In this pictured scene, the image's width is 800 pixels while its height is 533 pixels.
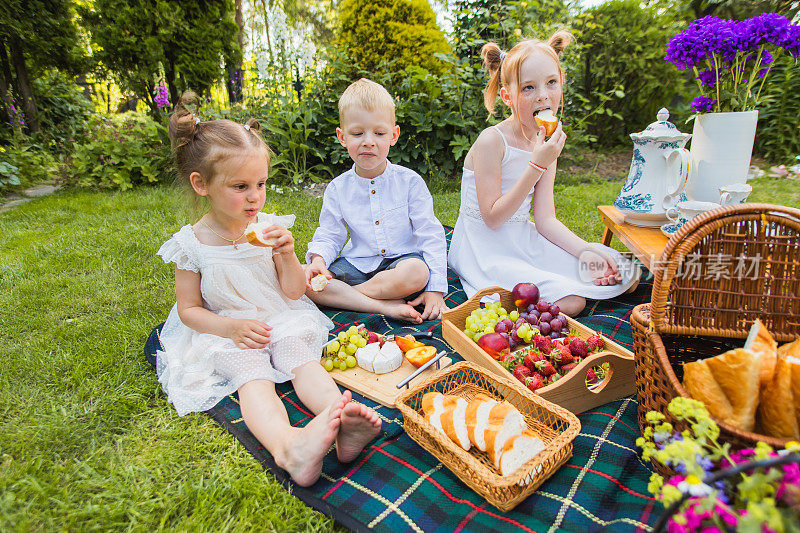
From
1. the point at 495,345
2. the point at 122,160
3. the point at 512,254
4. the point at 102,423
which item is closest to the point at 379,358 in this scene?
the point at 495,345

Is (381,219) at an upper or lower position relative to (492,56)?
lower

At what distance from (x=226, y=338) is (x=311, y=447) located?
784mm

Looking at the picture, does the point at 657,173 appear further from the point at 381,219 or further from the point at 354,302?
the point at 354,302

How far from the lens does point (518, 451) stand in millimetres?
1436

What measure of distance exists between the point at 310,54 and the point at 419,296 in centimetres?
422

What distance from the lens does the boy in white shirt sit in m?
2.63

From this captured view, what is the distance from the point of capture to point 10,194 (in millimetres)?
5492

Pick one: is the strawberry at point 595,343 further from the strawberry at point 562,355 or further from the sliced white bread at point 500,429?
the sliced white bread at point 500,429

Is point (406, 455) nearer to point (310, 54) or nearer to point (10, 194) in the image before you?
point (310, 54)

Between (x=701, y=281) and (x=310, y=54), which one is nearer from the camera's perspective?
(x=701, y=281)

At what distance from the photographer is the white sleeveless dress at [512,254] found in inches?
105

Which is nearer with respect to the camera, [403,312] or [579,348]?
[579,348]

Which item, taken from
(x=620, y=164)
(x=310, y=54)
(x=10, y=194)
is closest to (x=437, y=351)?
(x=310, y=54)

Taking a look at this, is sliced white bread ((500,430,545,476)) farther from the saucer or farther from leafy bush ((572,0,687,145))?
leafy bush ((572,0,687,145))
